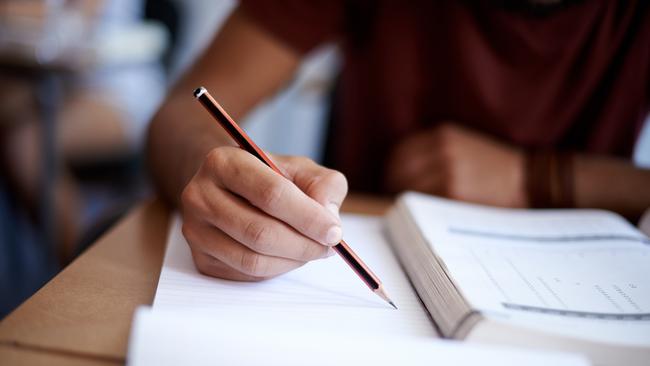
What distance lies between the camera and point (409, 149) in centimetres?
77

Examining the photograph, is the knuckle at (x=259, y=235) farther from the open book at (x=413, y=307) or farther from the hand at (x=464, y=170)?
the hand at (x=464, y=170)

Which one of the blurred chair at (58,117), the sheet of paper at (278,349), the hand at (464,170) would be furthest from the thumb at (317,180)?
the blurred chair at (58,117)

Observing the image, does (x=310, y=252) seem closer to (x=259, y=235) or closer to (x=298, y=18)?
(x=259, y=235)

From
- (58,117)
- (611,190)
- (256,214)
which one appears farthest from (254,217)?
(58,117)

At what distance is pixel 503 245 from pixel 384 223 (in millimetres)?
148

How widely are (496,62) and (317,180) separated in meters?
0.49

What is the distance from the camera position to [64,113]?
1640mm

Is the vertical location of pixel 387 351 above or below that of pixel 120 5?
above

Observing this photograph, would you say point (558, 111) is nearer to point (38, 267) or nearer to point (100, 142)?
point (100, 142)

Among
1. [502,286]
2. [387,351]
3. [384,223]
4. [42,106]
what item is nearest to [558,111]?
[384,223]

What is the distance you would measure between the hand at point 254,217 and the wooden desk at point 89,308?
0.06 metres

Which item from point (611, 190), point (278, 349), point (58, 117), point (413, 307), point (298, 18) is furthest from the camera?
point (58, 117)

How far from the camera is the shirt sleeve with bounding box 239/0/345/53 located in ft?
2.54

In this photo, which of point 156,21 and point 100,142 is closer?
point 100,142
